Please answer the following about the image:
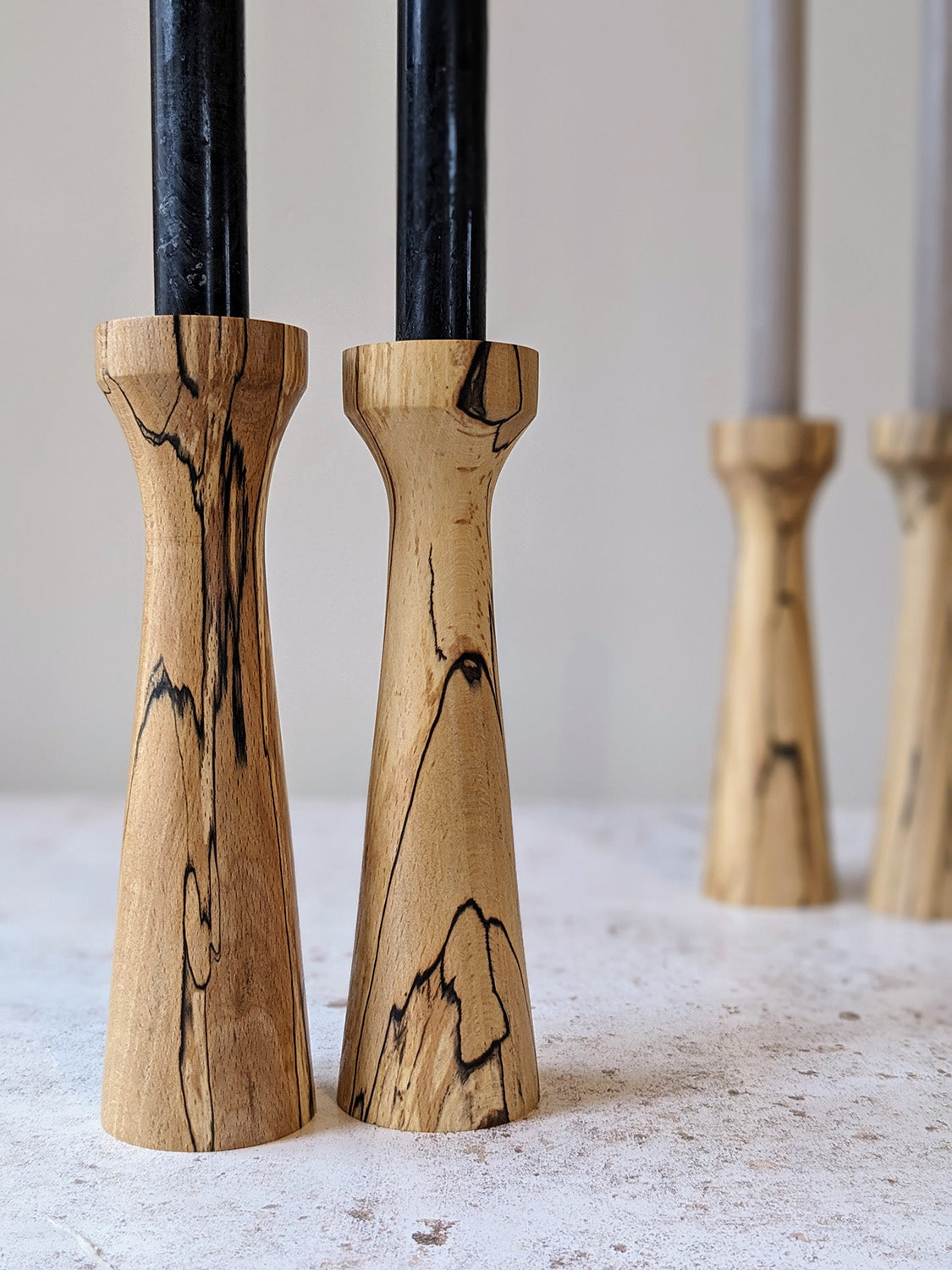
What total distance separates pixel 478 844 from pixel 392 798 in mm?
20

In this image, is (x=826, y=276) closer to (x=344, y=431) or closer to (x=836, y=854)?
(x=836, y=854)

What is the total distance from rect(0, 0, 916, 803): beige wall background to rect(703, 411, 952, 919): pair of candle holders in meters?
0.07

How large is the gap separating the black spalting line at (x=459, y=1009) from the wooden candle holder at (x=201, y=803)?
2 cm

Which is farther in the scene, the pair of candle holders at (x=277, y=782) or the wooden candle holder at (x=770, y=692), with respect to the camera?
the wooden candle holder at (x=770, y=692)

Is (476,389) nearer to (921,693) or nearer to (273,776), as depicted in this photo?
(273,776)

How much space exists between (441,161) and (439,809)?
0.13 m

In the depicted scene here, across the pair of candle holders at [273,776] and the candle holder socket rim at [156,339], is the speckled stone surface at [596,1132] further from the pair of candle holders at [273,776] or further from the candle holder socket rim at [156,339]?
the candle holder socket rim at [156,339]

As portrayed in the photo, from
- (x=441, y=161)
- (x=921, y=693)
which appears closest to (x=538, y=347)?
(x=441, y=161)

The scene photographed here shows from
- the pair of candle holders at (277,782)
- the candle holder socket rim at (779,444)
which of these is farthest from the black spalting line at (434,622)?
the candle holder socket rim at (779,444)

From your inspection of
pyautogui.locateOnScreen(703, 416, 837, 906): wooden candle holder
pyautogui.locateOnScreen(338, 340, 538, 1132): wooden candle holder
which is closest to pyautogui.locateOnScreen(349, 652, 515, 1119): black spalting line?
pyautogui.locateOnScreen(338, 340, 538, 1132): wooden candle holder

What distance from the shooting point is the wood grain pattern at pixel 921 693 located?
0.44 metres

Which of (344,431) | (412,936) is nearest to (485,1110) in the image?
(412,936)

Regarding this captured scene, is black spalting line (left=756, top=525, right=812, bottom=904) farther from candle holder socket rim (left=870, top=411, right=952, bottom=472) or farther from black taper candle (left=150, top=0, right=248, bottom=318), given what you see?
black taper candle (left=150, top=0, right=248, bottom=318)

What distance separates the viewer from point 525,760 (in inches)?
22.6
